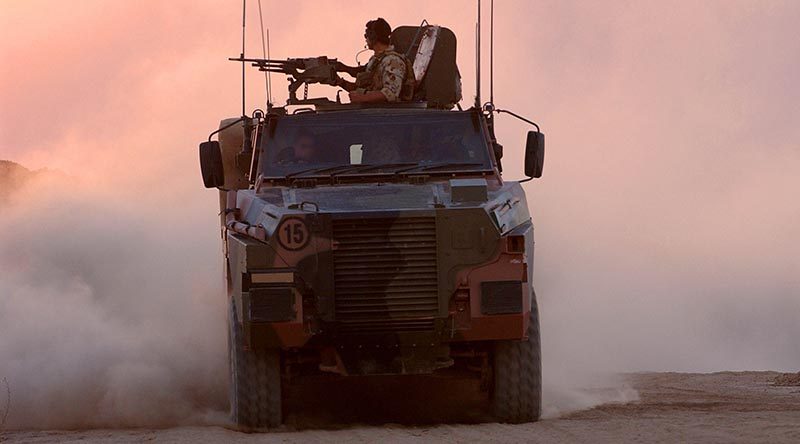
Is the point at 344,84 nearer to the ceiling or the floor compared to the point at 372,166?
nearer to the ceiling

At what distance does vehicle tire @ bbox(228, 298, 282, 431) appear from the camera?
12.3m

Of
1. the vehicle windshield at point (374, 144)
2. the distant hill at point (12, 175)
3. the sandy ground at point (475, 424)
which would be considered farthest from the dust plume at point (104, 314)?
the distant hill at point (12, 175)

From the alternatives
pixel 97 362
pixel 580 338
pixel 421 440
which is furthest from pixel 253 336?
pixel 580 338

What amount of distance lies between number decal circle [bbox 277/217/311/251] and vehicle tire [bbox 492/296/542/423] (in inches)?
62.2

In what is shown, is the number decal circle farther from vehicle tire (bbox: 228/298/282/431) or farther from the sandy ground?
the sandy ground

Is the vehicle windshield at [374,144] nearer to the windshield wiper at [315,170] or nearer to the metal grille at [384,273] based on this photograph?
the windshield wiper at [315,170]

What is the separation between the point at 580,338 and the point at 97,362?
9408 millimetres

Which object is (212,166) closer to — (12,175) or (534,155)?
(534,155)

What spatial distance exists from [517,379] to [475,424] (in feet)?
1.42

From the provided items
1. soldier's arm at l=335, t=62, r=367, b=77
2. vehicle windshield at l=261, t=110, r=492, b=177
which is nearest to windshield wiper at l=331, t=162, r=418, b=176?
vehicle windshield at l=261, t=110, r=492, b=177

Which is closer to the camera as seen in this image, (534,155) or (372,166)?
(372,166)

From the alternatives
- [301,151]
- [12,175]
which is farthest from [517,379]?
[12,175]

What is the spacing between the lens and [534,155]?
14.0 m

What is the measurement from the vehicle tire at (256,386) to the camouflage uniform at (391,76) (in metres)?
3.53
